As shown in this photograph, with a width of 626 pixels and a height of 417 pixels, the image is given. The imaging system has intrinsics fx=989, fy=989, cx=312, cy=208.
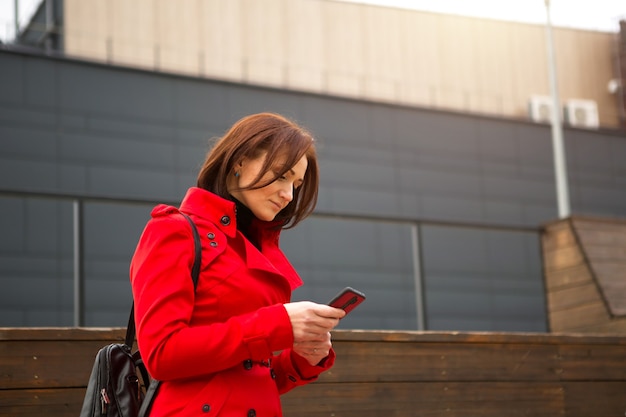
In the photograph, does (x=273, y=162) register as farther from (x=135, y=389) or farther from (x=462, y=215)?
(x=462, y=215)

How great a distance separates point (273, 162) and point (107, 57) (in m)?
13.6

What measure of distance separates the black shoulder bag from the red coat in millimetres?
24

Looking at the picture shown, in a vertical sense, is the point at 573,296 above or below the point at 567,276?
below

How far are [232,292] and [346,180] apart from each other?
47.5 feet

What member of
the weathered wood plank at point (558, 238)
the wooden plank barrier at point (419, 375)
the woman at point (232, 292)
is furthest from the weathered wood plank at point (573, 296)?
the woman at point (232, 292)

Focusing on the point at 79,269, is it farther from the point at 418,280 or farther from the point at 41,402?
the point at 418,280

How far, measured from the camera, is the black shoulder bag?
6.92 ft

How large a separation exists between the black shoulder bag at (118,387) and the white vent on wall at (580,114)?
711 inches

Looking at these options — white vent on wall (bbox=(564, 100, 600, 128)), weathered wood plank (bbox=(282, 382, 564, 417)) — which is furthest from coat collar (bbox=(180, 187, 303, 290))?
white vent on wall (bbox=(564, 100, 600, 128))

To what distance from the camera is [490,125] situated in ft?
59.8

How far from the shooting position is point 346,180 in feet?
54.3

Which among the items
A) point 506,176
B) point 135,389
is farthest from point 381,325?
point 135,389

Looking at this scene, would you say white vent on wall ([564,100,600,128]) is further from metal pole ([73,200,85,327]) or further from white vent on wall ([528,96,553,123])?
metal pole ([73,200,85,327])

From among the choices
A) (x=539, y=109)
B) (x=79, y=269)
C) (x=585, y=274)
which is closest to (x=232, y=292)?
(x=79, y=269)
